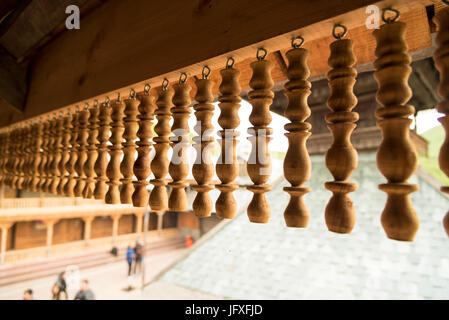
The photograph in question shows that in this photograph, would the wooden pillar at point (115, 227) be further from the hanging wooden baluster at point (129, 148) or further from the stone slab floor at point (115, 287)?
the hanging wooden baluster at point (129, 148)

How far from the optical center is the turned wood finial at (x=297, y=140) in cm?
69

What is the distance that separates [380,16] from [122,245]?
45.9ft

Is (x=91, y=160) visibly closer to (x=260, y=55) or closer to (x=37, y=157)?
(x=37, y=157)

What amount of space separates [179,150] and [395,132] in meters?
0.65

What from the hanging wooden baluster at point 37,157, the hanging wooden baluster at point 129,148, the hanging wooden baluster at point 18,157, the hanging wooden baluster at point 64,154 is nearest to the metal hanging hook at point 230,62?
the hanging wooden baluster at point 129,148

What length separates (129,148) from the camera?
1.19m

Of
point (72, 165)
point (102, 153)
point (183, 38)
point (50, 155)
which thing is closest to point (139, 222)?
point (50, 155)

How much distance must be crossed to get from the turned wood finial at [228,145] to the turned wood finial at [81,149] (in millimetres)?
925

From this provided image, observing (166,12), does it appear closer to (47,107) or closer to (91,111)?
(91,111)

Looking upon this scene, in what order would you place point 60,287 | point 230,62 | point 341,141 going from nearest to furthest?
point 341,141 → point 230,62 → point 60,287

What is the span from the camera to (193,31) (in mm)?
968

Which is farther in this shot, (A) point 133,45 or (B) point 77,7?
(B) point 77,7

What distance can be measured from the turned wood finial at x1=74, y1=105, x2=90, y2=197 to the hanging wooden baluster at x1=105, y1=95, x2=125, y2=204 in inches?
10.4

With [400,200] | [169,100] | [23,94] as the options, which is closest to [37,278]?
[23,94]
